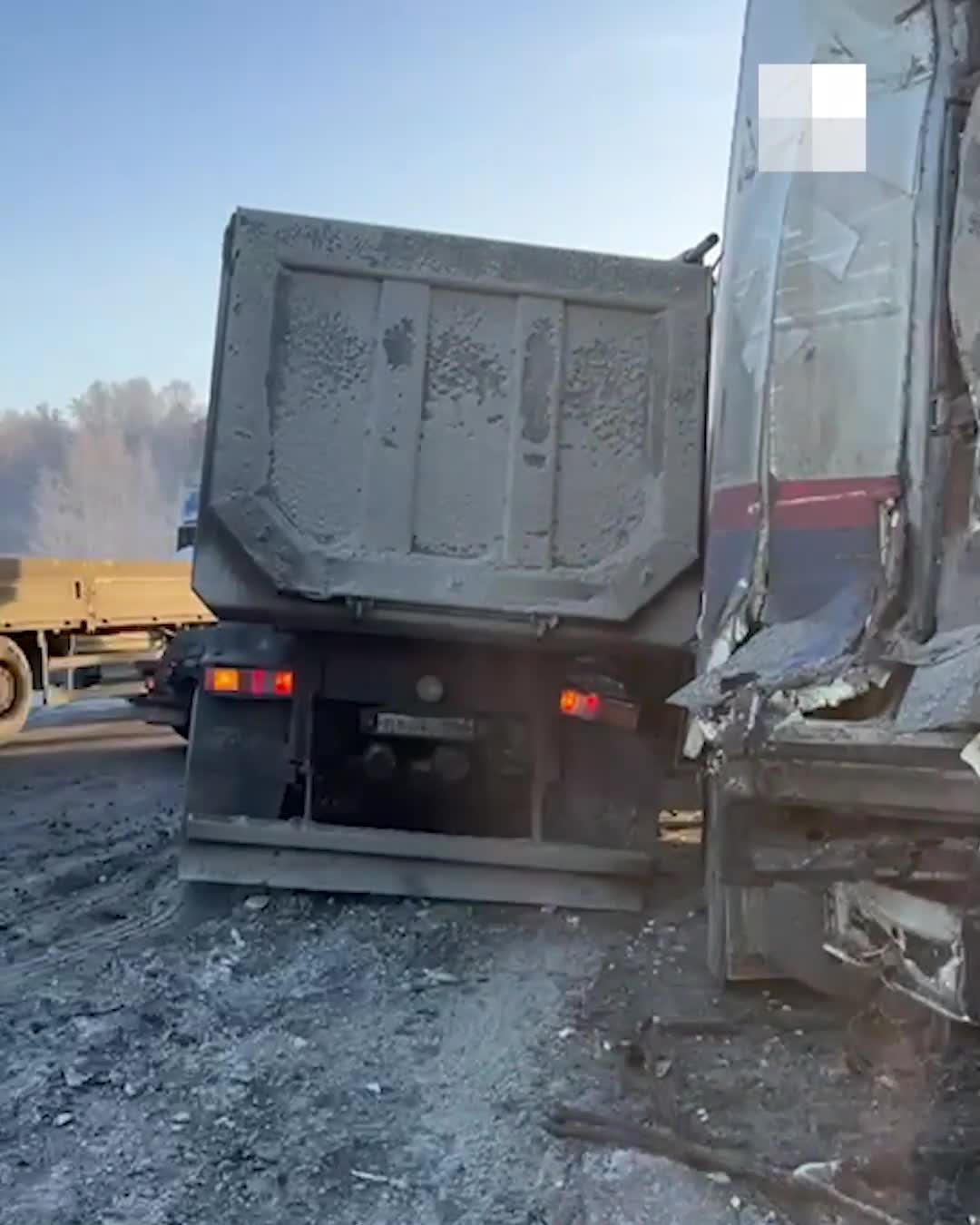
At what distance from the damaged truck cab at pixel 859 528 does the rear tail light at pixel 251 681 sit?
8.70 feet

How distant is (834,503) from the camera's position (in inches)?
134

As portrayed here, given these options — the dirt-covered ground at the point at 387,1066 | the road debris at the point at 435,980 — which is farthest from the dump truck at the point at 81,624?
the road debris at the point at 435,980

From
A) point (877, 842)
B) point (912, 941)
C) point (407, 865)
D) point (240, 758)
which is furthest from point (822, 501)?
point (240, 758)

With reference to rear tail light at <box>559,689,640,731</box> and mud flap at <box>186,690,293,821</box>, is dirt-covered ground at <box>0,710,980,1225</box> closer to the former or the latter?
mud flap at <box>186,690,293,821</box>

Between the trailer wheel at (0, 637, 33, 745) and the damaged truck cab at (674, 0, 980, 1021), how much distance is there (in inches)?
379

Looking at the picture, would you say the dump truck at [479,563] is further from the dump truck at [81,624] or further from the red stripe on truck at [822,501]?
the dump truck at [81,624]

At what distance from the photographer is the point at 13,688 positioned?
485 inches

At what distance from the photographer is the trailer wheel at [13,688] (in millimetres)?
12188

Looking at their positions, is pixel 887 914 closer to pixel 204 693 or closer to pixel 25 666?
pixel 204 693

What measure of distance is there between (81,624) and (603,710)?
8252mm

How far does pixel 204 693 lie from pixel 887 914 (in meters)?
3.64

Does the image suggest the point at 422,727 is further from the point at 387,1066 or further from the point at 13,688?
the point at 13,688

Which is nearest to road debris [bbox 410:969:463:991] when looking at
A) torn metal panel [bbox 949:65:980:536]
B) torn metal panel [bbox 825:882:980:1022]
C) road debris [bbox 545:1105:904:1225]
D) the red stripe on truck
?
road debris [bbox 545:1105:904:1225]

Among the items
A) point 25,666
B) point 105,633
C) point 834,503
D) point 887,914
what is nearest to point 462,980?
point 887,914
